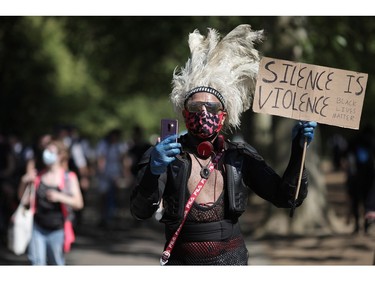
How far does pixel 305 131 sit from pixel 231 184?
541 mm

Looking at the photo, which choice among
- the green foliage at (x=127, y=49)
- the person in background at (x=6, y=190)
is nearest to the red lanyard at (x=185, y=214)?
the green foliage at (x=127, y=49)

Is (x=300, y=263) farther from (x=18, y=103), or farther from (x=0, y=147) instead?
(x=18, y=103)

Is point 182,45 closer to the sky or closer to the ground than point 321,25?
closer to the sky

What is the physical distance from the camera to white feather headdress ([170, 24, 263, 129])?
5.12m

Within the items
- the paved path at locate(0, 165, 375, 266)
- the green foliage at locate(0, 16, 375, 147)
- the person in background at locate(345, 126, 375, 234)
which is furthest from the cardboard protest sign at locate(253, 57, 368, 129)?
the person in background at locate(345, 126, 375, 234)

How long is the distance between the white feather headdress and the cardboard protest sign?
172 millimetres

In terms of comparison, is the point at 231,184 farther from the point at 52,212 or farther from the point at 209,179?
the point at 52,212

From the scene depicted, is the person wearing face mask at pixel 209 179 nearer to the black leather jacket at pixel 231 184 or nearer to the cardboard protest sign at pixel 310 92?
the black leather jacket at pixel 231 184

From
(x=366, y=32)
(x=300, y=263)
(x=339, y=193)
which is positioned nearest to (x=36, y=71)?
(x=339, y=193)

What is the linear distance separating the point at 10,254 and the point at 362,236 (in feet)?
19.9

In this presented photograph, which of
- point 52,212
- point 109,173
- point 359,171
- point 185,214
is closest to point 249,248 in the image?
point 359,171

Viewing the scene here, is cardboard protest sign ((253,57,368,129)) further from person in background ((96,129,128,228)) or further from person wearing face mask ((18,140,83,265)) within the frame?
person in background ((96,129,128,228))

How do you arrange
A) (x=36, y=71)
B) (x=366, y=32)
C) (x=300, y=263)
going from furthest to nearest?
(x=36, y=71) < (x=366, y=32) < (x=300, y=263)
